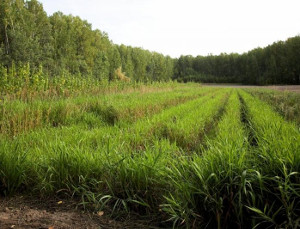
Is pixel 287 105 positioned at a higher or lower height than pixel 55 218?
higher

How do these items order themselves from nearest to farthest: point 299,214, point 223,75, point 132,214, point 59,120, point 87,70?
point 299,214, point 132,214, point 59,120, point 87,70, point 223,75

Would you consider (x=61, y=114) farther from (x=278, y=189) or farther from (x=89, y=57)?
(x=89, y=57)

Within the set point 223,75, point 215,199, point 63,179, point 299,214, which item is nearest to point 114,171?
point 63,179

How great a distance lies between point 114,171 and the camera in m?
2.12

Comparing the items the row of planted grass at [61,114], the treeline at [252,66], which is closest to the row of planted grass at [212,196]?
the row of planted grass at [61,114]

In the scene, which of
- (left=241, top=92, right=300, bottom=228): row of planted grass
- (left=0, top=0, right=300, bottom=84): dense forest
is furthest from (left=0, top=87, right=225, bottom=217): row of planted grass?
(left=0, top=0, right=300, bottom=84): dense forest

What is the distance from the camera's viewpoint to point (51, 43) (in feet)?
104

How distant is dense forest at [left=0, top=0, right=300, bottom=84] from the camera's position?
24828 millimetres

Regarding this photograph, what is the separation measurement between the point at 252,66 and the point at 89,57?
1633 inches

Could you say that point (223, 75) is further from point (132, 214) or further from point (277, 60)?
point (132, 214)

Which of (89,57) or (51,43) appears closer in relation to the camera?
(51,43)

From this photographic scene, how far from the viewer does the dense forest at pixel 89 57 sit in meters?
24.8

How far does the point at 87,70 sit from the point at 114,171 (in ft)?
118

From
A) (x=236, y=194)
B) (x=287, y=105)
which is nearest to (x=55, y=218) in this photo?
(x=236, y=194)
